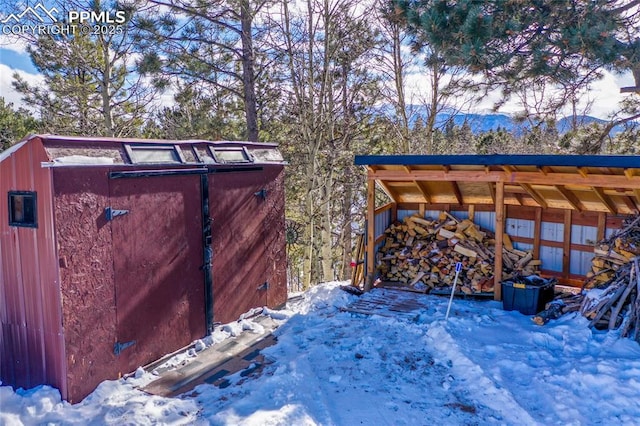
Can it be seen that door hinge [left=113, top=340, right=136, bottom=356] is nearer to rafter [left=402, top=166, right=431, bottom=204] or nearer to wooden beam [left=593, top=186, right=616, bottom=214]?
rafter [left=402, top=166, right=431, bottom=204]

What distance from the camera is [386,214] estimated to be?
27.3ft

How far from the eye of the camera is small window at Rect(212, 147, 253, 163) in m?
5.79

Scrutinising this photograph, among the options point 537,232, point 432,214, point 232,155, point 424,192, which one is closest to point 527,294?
point 537,232

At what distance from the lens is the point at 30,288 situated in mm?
4125

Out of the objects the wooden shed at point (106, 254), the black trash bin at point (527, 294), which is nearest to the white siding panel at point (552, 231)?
the black trash bin at point (527, 294)

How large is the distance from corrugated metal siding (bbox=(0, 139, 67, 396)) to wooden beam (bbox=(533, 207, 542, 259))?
7204mm

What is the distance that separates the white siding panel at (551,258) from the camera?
738 cm

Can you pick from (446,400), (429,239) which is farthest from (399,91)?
(446,400)

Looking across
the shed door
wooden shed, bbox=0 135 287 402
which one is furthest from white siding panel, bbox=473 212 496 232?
the shed door

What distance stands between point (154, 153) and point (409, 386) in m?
3.77

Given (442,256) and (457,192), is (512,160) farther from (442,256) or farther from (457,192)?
(442,256)

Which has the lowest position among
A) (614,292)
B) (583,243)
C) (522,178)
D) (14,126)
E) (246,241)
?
(614,292)

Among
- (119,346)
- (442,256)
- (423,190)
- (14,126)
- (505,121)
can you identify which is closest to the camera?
(119,346)

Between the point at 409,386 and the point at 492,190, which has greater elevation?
the point at 492,190
